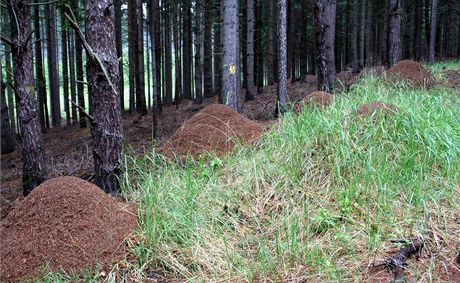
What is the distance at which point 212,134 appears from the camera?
5.25m

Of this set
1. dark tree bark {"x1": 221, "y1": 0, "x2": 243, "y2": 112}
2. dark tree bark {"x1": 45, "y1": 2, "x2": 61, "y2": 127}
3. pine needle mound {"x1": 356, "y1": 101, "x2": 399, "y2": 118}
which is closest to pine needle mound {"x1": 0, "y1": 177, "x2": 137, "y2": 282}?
pine needle mound {"x1": 356, "y1": 101, "x2": 399, "y2": 118}

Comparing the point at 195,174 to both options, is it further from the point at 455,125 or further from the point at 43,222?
the point at 455,125

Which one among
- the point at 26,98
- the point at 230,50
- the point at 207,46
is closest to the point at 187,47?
the point at 207,46

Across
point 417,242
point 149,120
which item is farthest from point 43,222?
point 149,120

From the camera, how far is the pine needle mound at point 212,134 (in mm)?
5051

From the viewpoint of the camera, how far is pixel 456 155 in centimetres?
372

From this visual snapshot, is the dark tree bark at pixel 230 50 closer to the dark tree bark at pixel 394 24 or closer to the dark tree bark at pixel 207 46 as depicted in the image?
the dark tree bark at pixel 394 24

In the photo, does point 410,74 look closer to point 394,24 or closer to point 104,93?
point 394,24

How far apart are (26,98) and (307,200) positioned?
4523 mm

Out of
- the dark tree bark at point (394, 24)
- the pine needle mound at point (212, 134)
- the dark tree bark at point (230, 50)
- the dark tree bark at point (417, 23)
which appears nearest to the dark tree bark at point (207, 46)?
the dark tree bark at point (394, 24)

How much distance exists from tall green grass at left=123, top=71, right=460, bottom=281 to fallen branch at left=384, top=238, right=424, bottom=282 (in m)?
0.11

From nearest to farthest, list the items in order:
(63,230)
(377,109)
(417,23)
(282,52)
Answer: (63,230), (377,109), (282,52), (417,23)

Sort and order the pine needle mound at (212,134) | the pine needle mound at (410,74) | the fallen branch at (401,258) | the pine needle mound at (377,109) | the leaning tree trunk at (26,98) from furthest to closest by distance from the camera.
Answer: the pine needle mound at (410,74)
the leaning tree trunk at (26,98)
the pine needle mound at (212,134)
the pine needle mound at (377,109)
the fallen branch at (401,258)

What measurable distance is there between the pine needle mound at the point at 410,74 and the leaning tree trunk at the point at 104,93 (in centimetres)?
580
